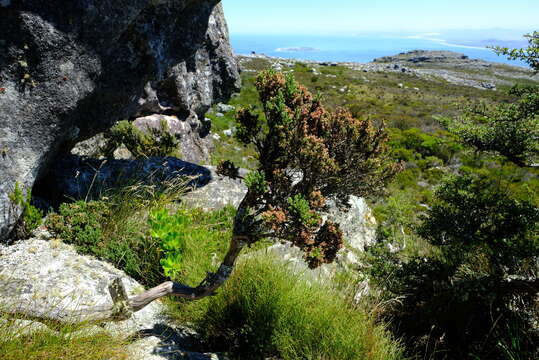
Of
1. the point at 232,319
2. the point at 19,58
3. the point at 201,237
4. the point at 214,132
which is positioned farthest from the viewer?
the point at 214,132

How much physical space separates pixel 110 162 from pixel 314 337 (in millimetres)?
5838

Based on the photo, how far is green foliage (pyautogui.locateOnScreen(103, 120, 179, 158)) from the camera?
888 centimetres

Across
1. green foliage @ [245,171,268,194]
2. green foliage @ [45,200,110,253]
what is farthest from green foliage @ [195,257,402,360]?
green foliage @ [45,200,110,253]

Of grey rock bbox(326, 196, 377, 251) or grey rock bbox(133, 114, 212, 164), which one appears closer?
grey rock bbox(326, 196, 377, 251)

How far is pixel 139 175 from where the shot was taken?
7.07 meters

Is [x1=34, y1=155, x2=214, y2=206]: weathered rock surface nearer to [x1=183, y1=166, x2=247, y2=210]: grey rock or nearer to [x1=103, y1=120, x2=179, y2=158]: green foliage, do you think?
[x1=183, y1=166, x2=247, y2=210]: grey rock

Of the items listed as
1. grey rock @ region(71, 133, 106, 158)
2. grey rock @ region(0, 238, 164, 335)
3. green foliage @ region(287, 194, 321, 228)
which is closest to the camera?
green foliage @ region(287, 194, 321, 228)

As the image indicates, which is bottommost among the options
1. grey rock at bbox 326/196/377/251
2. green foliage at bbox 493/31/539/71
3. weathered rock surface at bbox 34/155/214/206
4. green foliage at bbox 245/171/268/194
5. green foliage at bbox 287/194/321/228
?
grey rock at bbox 326/196/377/251

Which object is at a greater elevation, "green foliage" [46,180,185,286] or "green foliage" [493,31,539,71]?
"green foliage" [493,31,539,71]

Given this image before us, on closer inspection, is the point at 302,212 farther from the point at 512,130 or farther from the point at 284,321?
the point at 512,130

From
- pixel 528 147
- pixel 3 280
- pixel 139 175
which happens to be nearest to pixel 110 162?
pixel 139 175

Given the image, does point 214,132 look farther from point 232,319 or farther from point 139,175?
point 232,319

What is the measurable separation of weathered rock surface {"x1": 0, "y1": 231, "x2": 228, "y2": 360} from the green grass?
0.08 m

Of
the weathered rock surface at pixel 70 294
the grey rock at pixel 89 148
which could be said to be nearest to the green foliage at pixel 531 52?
the weathered rock surface at pixel 70 294
